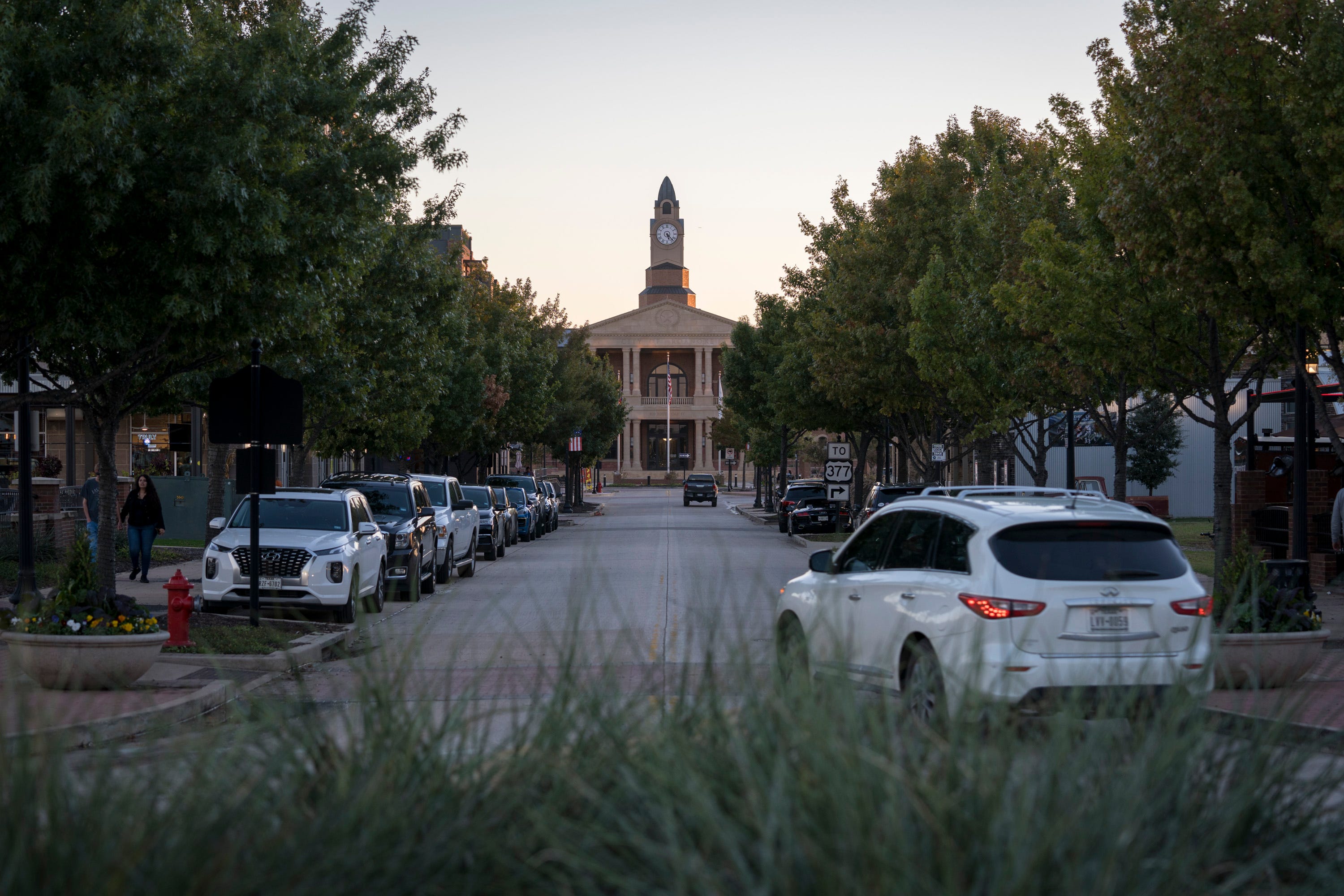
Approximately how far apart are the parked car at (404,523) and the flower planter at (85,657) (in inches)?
341

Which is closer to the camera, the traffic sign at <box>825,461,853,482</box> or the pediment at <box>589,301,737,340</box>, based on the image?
the traffic sign at <box>825,461,853,482</box>

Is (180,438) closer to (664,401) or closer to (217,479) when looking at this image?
(217,479)

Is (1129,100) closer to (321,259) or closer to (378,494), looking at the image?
(321,259)

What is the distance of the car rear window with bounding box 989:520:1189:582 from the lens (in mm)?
8609

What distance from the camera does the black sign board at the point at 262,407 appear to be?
15.0 m

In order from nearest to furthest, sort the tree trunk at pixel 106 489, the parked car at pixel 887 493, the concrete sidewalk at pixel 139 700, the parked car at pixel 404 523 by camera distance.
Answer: the concrete sidewalk at pixel 139 700 → the tree trunk at pixel 106 489 → the parked car at pixel 404 523 → the parked car at pixel 887 493

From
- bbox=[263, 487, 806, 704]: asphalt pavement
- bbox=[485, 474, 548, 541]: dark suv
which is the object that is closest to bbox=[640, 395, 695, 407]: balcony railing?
bbox=[485, 474, 548, 541]: dark suv

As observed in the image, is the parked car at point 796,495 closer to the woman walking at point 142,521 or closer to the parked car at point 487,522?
the parked car at point 487,522

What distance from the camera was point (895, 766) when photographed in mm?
3971

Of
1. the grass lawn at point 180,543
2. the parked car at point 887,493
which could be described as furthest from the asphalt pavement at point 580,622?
the grass lawn at point 180,543

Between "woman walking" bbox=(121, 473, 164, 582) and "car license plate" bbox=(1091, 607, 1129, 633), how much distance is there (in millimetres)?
16756

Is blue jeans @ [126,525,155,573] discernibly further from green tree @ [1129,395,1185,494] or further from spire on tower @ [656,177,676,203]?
spire on tower @ [656,177,676,203]

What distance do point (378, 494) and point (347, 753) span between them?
17.9 m

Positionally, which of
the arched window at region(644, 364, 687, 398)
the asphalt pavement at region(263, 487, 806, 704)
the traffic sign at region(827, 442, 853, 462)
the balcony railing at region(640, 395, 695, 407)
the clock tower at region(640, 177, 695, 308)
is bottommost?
the asphalt pavement at region(263, 487, 806, 704)
